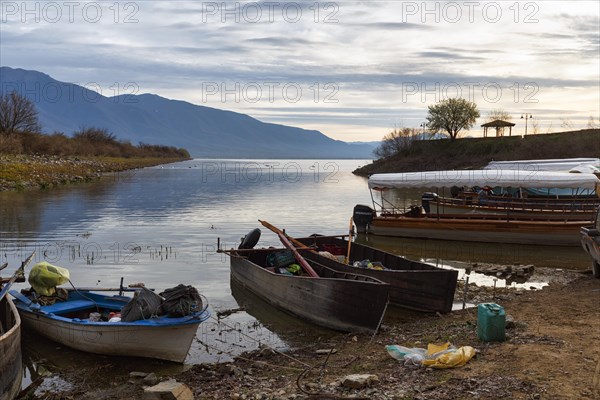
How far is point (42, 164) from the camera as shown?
2591 inches

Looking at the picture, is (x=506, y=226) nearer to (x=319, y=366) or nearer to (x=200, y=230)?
(x=200, y=230)

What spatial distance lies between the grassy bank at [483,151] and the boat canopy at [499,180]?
4870 cm

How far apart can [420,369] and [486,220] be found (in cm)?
1882

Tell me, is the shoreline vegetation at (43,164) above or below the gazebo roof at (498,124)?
below

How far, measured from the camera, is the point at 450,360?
922 cm

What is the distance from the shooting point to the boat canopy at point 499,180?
26961mm

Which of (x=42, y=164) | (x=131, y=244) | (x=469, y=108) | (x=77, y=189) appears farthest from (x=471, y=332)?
(x=469, y=108)

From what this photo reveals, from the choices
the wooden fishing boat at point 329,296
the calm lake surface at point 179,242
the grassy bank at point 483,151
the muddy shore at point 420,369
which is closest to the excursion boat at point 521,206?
the calm lake surface at point 179,242

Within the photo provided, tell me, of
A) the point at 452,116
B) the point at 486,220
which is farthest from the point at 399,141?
the point at 486,220

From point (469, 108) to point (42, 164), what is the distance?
70773 millimetres

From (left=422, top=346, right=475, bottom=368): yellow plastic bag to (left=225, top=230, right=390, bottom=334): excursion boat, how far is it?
2.96 m

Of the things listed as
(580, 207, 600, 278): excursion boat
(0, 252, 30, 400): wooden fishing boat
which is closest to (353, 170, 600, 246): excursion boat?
(580, 207, 600, 278): excursion boat

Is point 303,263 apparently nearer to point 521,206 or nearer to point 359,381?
point 359,381

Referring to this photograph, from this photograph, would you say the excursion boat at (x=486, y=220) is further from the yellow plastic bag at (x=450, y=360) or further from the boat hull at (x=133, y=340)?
the boat hull at (x=133, y=340)
